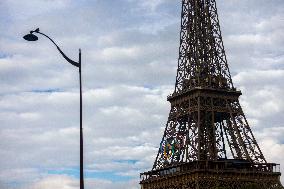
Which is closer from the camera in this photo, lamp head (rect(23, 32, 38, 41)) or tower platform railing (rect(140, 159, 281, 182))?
lamp head (rect(23, 32, 38, 41))

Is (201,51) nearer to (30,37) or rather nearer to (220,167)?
(220,167)

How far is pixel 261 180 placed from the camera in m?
109

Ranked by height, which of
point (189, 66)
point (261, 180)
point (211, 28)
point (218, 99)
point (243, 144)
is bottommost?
point (261, 180)

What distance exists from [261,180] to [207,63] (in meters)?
25.4

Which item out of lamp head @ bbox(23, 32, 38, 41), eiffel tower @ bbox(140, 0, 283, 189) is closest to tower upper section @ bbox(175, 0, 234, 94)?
eiffel tower @ bbox(140, 0, 283, 189)

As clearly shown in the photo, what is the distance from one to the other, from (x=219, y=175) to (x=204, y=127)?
432 inches

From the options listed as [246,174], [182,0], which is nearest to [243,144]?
[246,174]

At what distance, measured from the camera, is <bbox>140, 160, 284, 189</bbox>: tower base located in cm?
10562

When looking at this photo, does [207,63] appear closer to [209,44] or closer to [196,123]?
[209,44]

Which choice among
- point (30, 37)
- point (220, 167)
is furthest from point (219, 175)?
point (30, 37)

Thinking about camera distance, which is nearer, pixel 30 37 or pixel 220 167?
pixel 30 37

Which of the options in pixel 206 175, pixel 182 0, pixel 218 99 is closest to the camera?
pixel 206 175

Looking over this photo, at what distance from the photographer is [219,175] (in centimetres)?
10681

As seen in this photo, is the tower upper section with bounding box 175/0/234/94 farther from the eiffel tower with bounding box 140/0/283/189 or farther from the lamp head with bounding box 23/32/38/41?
the lamp head with bounding box 23/32/38/41
